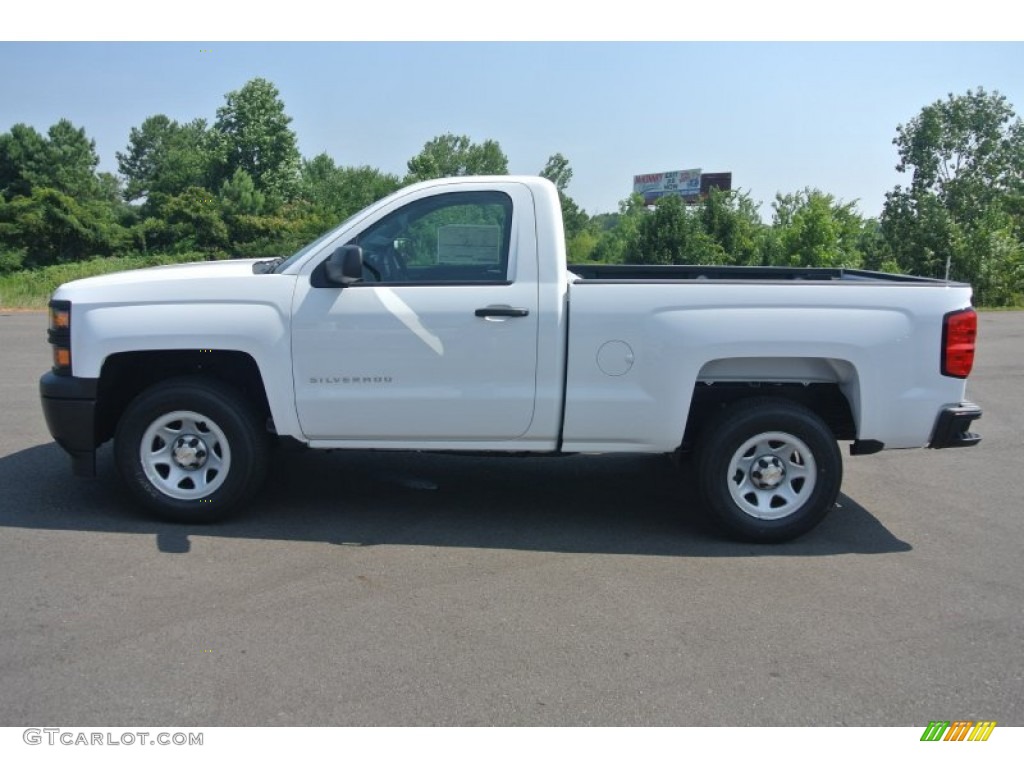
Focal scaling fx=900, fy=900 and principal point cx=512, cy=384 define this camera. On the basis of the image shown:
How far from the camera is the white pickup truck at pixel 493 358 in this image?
205 inches

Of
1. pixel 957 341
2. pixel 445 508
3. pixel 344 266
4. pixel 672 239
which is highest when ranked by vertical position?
pixel 672 239

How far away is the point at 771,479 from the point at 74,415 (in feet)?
13.7

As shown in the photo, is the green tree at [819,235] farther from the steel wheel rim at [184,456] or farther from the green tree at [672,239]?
the steel wheel rim at [184,456]

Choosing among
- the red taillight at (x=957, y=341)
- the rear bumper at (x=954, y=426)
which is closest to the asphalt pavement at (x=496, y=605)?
the rear bumper at (x=954, y=426)

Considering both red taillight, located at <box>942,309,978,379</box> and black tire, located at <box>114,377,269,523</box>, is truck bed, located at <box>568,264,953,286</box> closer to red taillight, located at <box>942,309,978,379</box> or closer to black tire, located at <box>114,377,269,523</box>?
red taillight, located at <box>942,309,978,379</box>

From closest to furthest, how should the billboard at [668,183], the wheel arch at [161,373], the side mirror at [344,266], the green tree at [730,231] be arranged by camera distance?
the side mirror at [344,266]
the wheel arch at [161,373]
the green tree at [730,231]
the billboard at [668,183]

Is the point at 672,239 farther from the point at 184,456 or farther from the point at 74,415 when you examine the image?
the point at 74,415

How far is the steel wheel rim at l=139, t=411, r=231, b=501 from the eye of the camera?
5402 millimetres

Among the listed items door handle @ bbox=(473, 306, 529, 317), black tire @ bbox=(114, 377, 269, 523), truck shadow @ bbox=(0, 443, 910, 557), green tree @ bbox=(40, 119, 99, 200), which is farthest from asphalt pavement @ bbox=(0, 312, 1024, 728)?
green tree @ bbox=(40, 119, 99, 200)

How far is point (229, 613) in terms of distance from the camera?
167 inches

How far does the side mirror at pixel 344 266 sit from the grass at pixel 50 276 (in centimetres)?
1681

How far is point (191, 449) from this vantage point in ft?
17.8

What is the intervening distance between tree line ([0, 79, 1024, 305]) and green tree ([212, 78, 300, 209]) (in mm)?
76

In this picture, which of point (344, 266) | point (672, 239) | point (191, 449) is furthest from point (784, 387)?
point (672, 239)
